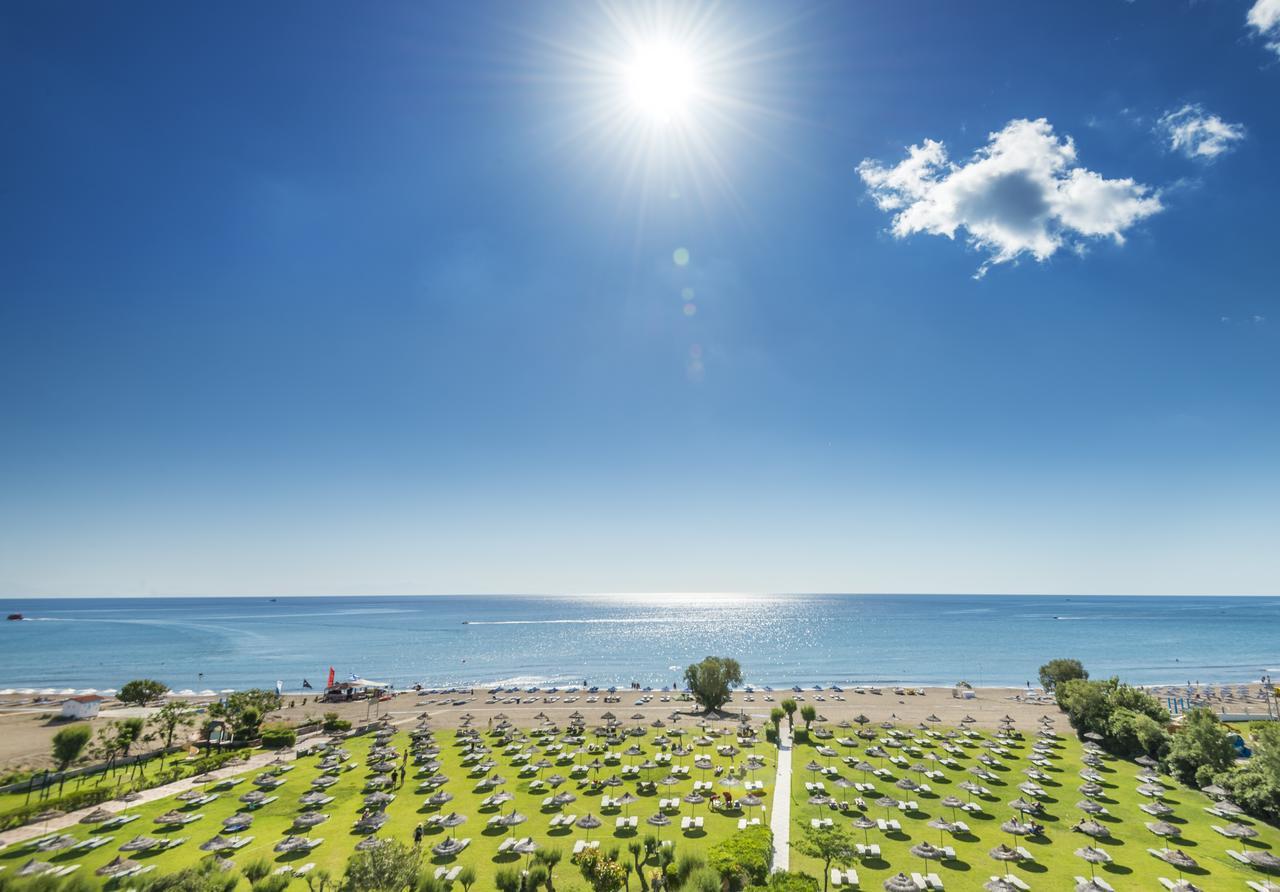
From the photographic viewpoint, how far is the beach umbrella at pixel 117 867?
2898cm

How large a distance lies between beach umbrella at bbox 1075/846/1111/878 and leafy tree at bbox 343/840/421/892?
1359 inches

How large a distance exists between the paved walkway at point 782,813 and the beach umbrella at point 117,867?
33.9 metres

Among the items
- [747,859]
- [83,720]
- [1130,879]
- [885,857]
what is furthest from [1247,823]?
[83,720]

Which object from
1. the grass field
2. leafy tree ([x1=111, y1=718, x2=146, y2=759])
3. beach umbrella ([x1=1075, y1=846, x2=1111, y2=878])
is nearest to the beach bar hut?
leafy tree ([x1=111, y1=718, x2=146, y2=759])

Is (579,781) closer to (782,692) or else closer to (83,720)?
(782,692)

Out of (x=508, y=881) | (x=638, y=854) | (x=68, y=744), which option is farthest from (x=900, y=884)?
(x=68, y=744)

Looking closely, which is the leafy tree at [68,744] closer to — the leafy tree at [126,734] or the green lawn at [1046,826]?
the leafy tree at [126,734]

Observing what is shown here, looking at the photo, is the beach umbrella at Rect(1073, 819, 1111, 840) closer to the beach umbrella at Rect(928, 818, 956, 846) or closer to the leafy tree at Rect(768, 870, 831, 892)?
the beach umbrella at Rect(928, 818, 956, 846)

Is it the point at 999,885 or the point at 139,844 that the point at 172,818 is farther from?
the point at 999,885

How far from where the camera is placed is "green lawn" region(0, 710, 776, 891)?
3159cm

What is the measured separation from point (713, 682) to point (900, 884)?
4786 cm

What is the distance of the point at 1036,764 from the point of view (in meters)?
48.9

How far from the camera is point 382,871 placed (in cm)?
2309

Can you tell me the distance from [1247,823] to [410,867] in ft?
163
